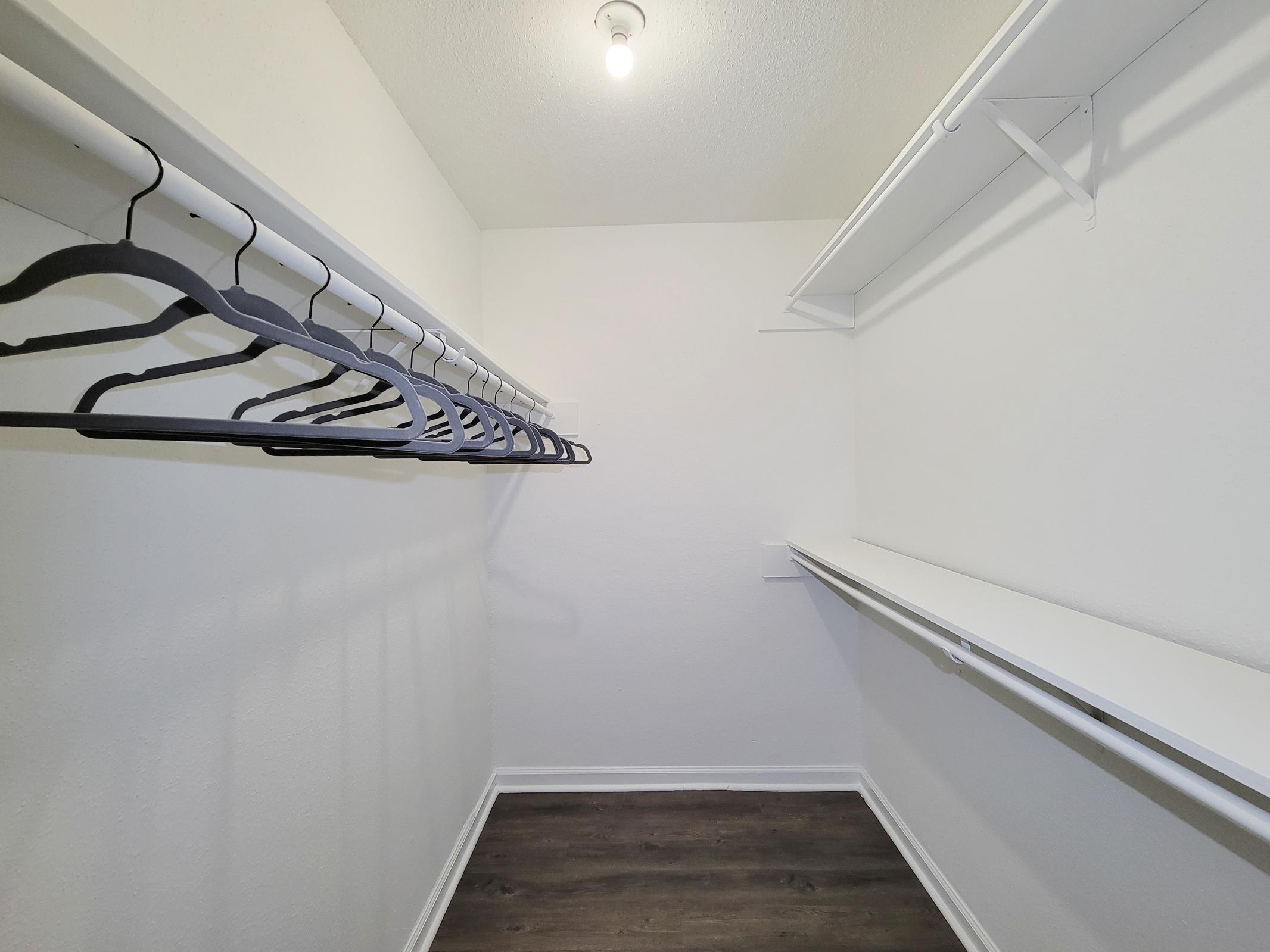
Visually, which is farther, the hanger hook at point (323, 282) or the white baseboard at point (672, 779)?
the white baseboard at point (672, 779)

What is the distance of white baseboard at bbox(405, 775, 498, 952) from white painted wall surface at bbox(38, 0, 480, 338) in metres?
1.85

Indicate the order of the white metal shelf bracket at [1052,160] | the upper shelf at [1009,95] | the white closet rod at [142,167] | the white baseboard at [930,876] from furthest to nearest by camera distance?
the white baseboard at [930,876], the white metal shelf bracket at [1052,160], the upper shelf at [1009,95], the white closet rod at [142,167]

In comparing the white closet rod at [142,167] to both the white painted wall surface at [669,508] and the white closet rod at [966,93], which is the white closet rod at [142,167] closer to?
the white closet rod at [966,93]

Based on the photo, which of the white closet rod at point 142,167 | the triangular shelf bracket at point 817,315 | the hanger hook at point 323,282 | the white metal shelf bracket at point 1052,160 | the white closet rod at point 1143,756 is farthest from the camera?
the triangular shelf bracket at point 817,315

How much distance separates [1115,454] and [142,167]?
4.73 feet

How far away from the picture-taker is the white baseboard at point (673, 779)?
2047mm

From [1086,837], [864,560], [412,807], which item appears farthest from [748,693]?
[412,807]

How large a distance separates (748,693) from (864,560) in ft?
2.87

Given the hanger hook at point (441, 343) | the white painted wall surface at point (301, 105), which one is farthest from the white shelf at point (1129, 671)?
the white painted wall surface at point (301, 105)

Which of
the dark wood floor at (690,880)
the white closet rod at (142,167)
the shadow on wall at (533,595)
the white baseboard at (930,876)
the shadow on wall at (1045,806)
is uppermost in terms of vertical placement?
the white closet rod at (142,167)

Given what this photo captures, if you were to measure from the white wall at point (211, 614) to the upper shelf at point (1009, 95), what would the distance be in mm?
1194

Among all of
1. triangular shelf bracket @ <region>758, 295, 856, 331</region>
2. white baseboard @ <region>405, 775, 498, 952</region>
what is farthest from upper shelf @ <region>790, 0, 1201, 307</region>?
white baseboard @ <region>405, 775, 498, 952</region>

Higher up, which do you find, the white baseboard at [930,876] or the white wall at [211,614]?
the white wall at [211,614]

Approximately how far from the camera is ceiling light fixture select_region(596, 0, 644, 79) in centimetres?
108
